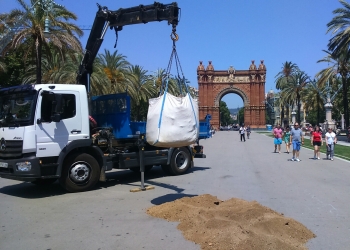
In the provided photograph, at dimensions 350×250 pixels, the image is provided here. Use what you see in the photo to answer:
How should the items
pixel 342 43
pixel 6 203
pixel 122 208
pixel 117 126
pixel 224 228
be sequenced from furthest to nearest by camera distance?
pixel 342 43
pixel 117 126
pixel 6 203
pixel 122 208
pixel 224 228

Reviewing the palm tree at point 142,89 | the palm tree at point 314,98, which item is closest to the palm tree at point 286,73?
the palm tree at point 314,98

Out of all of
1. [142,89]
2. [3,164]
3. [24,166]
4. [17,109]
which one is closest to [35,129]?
[17,109]

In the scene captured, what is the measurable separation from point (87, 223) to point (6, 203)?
3.12m

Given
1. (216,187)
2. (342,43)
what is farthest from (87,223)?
(342,43)

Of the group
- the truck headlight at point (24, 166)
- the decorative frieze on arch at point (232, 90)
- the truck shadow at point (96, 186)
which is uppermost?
the decorative frieze on arch at point (232, 90)

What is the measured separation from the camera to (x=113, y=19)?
1250 cm

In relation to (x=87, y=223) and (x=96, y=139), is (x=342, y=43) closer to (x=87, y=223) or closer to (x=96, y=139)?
(x=96, y=139)

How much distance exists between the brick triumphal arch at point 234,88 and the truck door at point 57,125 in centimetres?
8177

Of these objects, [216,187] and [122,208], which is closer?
[122,208]

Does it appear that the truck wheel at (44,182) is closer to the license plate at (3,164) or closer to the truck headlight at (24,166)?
the license plate at (3,164)

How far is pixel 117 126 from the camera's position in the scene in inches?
479

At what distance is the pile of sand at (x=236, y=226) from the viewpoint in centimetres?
594

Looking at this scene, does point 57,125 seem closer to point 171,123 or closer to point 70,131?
point 70,131

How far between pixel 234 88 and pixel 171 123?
8622 cm
